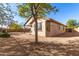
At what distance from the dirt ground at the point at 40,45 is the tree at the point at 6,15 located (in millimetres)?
262

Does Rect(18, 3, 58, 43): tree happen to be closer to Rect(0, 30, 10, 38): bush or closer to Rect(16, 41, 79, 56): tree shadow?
Rect(16, 41, 79, 56): tree shadow

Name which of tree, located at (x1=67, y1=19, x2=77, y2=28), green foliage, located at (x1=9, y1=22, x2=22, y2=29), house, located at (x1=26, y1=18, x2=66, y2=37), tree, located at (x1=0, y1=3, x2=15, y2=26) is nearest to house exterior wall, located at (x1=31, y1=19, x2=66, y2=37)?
house, located at (x1=26, y1=18, x2=66, y2=37)

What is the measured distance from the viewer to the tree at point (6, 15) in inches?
136

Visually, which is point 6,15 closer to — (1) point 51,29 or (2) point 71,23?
(1) point 51,29

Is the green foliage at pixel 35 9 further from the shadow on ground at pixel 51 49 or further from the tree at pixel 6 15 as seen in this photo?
the shadow on ground at pixel 51 49

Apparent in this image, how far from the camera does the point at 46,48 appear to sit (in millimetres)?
3406

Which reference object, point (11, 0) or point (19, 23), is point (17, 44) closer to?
point (19, 23)

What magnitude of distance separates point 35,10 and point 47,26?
0.35m

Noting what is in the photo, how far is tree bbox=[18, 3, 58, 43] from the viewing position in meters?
3.45

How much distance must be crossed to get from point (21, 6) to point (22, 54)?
84cm

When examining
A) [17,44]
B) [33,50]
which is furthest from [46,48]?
[17,44]

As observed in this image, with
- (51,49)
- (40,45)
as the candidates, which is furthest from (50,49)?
(40,45)

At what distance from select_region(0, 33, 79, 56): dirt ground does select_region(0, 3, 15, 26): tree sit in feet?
0.86

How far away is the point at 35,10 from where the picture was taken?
11.4ft
